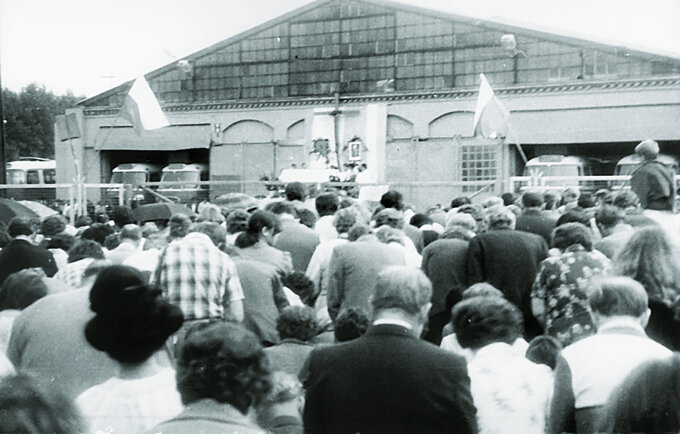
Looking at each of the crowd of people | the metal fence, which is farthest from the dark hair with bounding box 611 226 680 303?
the metal fence

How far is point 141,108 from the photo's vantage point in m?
14.6

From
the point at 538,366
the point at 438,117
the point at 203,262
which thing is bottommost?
the point at 538,366

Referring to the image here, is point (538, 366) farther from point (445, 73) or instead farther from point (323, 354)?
point (445, 73)

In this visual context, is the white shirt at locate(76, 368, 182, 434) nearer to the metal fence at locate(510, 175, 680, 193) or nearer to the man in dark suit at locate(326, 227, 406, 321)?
the man in dark suit at locate(326, 227, 406, 321)

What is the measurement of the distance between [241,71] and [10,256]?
2797 centimetres

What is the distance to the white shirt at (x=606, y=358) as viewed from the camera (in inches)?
133

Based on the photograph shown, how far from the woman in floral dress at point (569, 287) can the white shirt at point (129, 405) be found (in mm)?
2594

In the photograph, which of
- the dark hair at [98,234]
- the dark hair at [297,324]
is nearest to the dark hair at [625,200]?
the dark hair at [297,324]

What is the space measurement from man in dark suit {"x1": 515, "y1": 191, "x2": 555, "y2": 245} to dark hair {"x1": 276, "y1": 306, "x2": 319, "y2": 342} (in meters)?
3.20

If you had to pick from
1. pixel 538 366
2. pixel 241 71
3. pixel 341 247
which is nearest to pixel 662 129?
pixel 241 71

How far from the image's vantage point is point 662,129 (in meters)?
26.7

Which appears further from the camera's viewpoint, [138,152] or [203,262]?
[138,152]

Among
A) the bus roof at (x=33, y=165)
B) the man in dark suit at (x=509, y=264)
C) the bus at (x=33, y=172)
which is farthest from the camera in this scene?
the bus roof at (x=33, y=165)

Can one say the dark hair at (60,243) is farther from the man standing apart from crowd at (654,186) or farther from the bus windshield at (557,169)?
the bus windshield at (557,169)
